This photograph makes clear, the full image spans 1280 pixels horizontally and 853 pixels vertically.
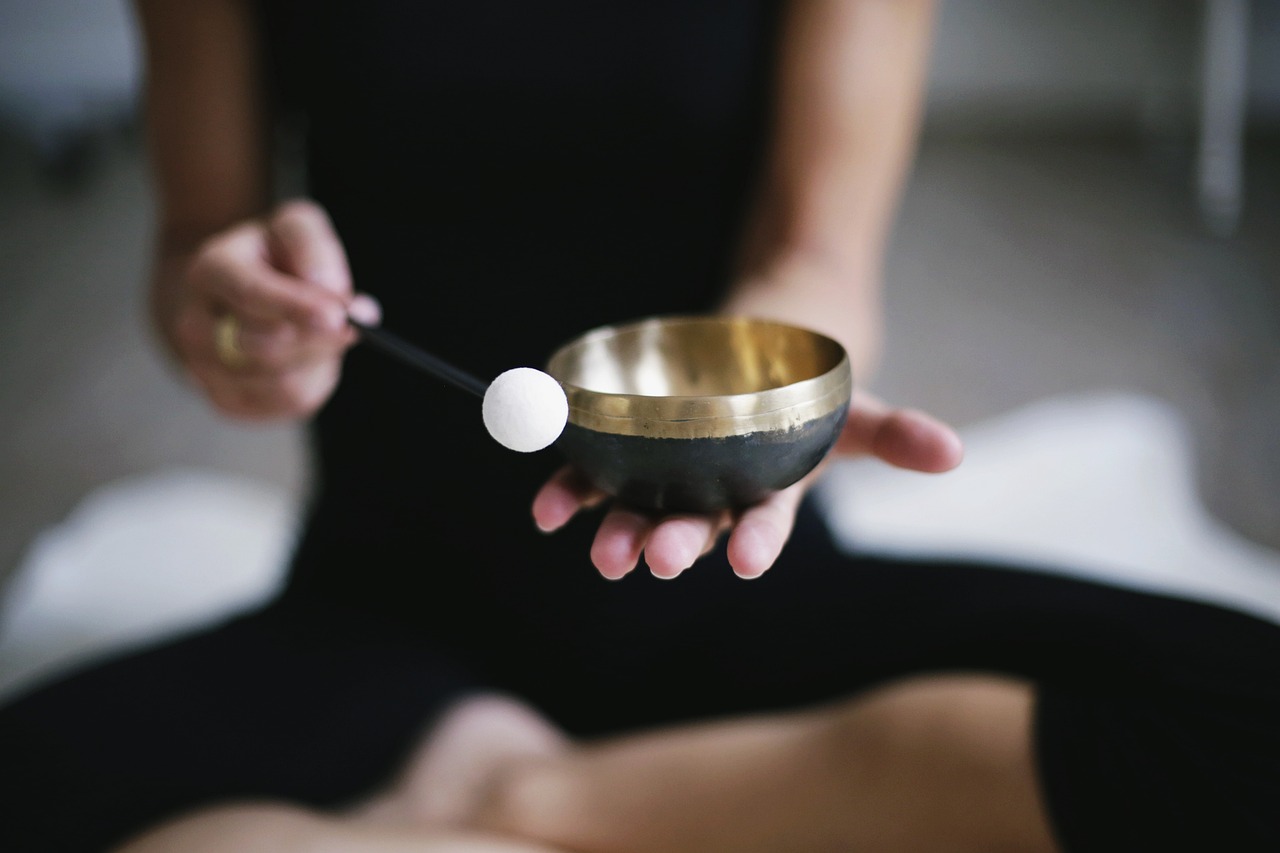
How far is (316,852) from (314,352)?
1.00ft

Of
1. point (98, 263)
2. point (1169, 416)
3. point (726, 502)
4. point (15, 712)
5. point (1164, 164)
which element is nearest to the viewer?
point (726, 502)

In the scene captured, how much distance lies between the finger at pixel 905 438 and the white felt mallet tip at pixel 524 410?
173 millimetres

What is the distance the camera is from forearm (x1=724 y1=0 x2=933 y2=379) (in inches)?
29.3

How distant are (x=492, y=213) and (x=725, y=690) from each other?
0.43 m

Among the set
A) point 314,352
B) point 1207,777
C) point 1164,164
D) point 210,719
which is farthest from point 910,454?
point 1164,164

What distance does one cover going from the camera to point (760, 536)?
0.41 m

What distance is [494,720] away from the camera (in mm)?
768

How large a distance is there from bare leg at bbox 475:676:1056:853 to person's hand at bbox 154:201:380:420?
327 mm

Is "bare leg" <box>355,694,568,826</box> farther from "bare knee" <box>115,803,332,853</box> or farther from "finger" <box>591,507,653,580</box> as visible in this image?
"finger" <box>591,507,653,580</box>

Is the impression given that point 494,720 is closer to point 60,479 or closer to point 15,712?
point 15,712

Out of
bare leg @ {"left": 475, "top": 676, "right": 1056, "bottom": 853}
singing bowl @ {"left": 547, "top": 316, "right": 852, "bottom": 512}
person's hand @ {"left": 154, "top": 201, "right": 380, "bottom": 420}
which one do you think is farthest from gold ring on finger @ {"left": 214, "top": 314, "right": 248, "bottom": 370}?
bare leg @ {"left": 475, "top": 676, "right": 1056, "bottom": 853}

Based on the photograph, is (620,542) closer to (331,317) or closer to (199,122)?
(331,317)

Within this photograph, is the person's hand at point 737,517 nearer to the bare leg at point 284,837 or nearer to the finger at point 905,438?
the finger at point 905,438

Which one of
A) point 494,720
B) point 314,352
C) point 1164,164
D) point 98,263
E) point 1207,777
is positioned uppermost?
point 314,352
